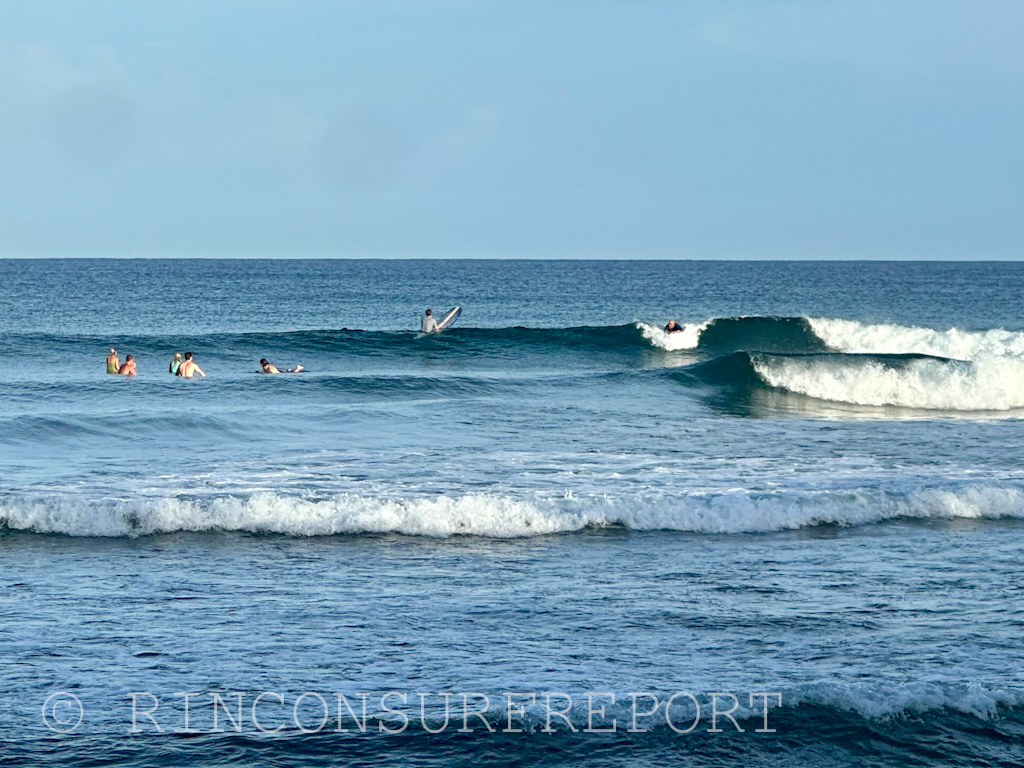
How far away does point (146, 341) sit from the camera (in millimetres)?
40125

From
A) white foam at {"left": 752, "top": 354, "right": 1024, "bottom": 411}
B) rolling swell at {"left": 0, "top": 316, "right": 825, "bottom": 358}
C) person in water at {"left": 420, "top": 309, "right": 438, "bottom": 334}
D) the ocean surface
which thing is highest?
person in water at {"left": 420, "top": 309, "right": 438, "bottom": 334}

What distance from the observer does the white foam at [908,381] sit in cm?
2614

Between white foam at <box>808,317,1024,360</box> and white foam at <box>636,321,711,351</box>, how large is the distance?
4.23 meters

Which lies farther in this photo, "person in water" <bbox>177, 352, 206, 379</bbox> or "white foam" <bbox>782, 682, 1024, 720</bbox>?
"person in water" <bbox>177, 352, 206, 379</bbox>

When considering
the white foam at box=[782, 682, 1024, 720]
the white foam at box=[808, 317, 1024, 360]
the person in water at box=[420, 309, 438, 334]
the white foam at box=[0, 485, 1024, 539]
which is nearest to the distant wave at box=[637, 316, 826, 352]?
the white foam at box=[808, 317, 1024, 360]

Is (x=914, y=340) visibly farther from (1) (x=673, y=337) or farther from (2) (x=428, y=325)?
(2) (x=428, y=325)

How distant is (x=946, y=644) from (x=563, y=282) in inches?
3787

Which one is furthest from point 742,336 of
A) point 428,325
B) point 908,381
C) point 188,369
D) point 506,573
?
point 506,573

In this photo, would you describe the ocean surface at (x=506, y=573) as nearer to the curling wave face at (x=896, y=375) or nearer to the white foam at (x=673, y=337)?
the curling wave face at (x=896, y=375)

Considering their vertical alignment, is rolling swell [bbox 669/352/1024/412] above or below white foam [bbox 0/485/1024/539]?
above

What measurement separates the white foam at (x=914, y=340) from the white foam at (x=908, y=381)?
5928mm

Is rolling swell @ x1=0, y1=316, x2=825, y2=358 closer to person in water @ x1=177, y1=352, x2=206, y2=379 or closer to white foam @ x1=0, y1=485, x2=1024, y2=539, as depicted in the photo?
person in water @ x1=177, y1=352, x2=206, y2=379

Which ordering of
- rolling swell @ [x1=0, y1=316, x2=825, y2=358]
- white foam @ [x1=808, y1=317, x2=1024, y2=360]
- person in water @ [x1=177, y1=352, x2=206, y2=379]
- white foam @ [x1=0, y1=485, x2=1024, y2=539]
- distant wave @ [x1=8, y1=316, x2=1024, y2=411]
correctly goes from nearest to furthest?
white foam @ [x1=0, y1=485, x2=1024, y2=539] < distant wave @ [x1=8, y1=316, x2=1024, y2=411] < person in water @ [x1=177, y1=352, x2=206, y2=379] < white foam @ [x1=808, y1=317, x2=1024, y2=360] < rolling swell @ [x1=0, y1=316, x2=825, y2=358]

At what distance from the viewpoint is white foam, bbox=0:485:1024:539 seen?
1229cm
